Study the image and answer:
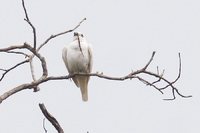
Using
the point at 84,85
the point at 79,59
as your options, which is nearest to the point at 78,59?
the point at 79,59

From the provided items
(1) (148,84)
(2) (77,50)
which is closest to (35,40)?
(1) (148,84)

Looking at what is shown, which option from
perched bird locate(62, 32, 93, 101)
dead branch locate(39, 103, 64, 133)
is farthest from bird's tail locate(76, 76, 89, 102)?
dead branch locate(39, 103, 64, 133)

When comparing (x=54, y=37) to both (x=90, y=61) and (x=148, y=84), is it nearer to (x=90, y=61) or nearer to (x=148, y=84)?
(x=148, y=84)

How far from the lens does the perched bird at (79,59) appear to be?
9953 mm

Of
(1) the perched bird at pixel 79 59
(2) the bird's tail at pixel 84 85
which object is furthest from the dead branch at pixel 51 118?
(2) the bird's tail at pixel 84 85

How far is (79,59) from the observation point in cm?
993

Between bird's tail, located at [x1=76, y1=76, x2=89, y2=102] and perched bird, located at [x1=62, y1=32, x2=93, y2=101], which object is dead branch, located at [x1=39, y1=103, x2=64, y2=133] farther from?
bird's tail, located at [x1=76, y1=76, x2=89, y2=102]

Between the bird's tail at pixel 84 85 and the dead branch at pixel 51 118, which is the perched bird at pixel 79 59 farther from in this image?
the dead branch at pixel 51 118

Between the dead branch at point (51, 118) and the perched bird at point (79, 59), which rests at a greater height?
the perched bird at point (79, 59)

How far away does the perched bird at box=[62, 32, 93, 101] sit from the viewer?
995 centimetres

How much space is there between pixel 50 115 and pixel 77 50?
401 cm

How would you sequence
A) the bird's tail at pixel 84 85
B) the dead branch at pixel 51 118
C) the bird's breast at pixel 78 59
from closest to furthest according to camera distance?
1. the dead branch at pixel 51 118
2. the bird's breast at pixel 78 59
3. the bird's tail at pixel 84 85

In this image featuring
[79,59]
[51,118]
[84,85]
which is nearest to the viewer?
[51,118]

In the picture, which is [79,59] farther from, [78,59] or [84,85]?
[84,85]
